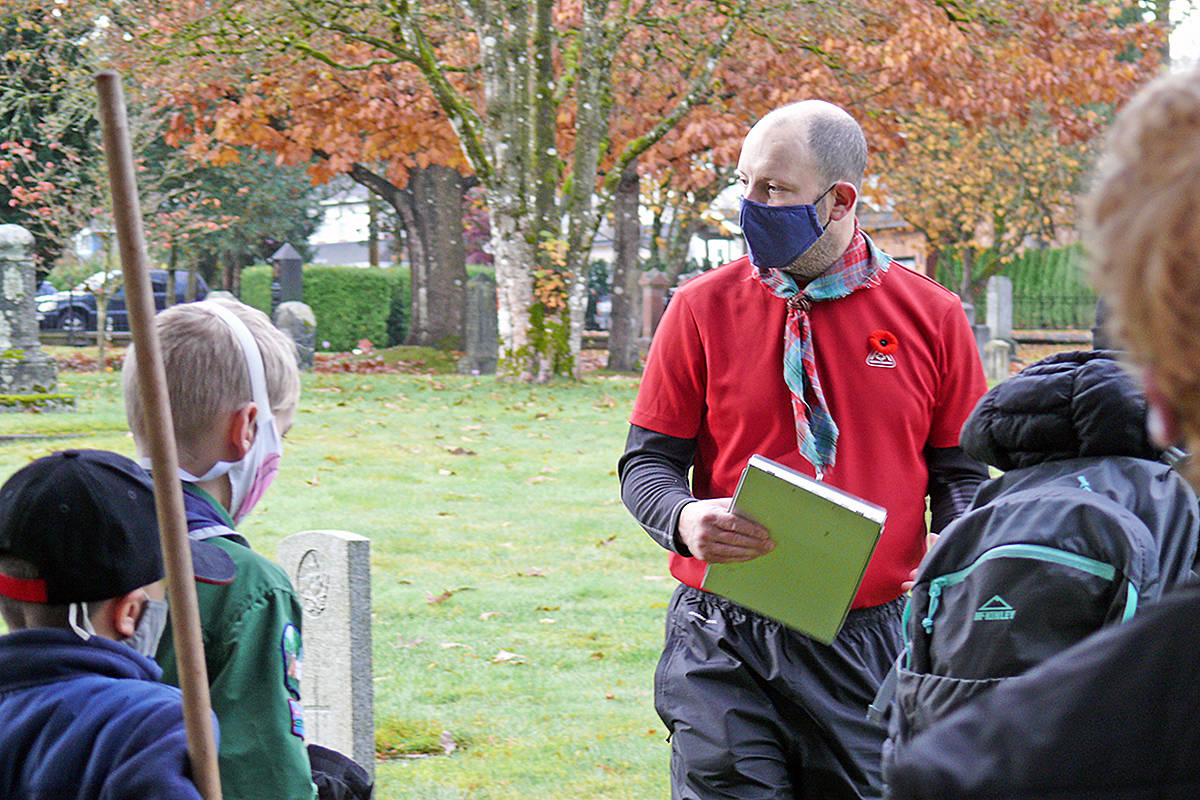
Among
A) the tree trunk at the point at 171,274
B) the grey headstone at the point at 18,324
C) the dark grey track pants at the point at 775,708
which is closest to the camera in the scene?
the dark grey track pants at the point at 775,708

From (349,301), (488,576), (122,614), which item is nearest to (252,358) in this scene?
(122,614)

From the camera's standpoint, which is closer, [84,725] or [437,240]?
[84,725]

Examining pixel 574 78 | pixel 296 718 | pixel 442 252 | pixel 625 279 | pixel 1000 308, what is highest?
pixel 574 78

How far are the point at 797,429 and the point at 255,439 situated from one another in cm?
120

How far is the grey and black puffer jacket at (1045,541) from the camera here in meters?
2.25

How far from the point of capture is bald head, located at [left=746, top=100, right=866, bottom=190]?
3133 millimetres

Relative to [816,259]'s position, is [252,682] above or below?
below

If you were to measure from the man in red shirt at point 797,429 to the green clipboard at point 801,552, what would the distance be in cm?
13

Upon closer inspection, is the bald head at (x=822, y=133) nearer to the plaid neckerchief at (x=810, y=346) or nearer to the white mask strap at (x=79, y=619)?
the plaid neckerchief at (x=810, y=346)

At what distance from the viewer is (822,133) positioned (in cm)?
315

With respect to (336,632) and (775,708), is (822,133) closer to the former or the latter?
(775,708)

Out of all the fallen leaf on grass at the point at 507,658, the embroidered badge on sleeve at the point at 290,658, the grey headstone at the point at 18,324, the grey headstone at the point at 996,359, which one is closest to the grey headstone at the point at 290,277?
the grey headstone at the point at 18,324

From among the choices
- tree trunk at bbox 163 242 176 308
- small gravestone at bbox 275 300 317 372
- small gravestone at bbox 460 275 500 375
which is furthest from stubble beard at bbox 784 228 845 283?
tree trunk at bbox 163 242 176 308

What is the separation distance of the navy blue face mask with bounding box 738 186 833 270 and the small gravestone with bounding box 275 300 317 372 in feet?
62.4
